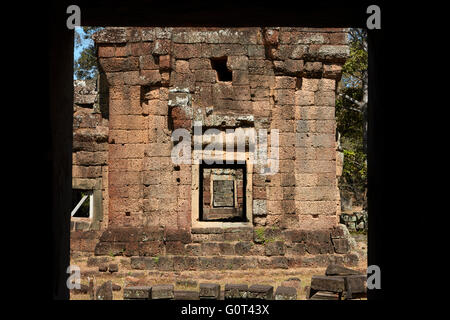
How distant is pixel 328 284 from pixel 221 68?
248 inches

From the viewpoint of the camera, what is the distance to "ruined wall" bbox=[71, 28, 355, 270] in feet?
38.0

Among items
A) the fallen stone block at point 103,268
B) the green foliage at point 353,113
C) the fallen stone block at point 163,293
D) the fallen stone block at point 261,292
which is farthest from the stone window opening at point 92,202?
the green foliage at point 353,113

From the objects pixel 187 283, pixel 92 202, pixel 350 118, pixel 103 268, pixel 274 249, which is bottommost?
pixel 187 283

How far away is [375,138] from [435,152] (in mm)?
525

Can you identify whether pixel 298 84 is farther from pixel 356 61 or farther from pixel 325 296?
pixel 356 61

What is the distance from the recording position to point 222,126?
11867 mm

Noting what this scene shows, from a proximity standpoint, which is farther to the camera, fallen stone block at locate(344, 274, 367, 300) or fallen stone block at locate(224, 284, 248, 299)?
fallen stone block at locate(344, 274, 367, 300)

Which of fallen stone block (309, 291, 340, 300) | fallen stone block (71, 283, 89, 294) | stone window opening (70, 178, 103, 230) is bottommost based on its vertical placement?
fallen stone block (71, 283, 89, 294)

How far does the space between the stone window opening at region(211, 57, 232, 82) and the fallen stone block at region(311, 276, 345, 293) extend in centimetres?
597

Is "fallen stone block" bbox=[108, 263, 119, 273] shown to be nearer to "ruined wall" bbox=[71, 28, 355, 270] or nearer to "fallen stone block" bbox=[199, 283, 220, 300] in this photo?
"ruined wall" bbox=[71, 28, 355, 270]

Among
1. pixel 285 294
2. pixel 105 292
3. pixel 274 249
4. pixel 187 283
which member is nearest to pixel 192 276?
pixel 187 283

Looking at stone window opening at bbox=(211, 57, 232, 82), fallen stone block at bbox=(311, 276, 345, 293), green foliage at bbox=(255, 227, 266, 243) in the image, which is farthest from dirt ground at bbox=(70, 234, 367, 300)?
stone window opening at bbox=(211, 57, 232, 82)

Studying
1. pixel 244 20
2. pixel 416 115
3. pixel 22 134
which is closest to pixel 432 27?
pixel 416 115
